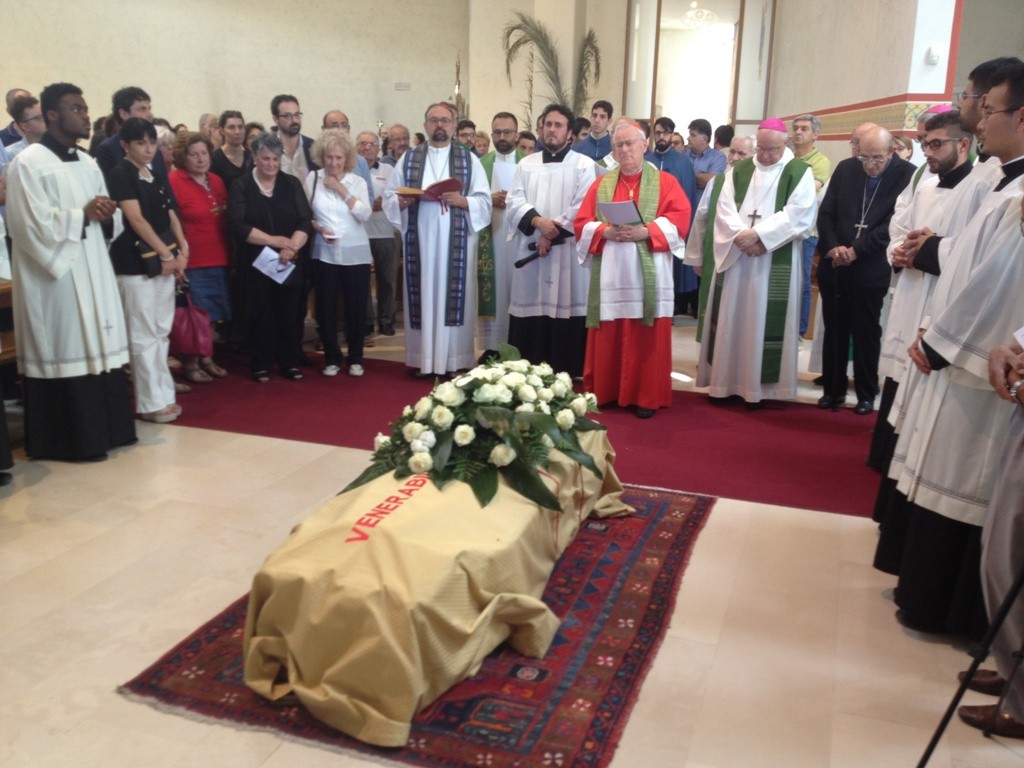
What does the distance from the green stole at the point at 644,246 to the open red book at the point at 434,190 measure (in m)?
1.11

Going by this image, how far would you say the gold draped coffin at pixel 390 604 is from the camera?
2486 millimetres

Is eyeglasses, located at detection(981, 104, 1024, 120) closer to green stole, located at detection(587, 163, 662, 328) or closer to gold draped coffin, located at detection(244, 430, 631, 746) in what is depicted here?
gold draped coffin, located at detection(244, 430, 631, 746)

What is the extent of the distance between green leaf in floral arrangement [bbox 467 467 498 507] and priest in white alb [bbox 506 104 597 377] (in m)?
3.33

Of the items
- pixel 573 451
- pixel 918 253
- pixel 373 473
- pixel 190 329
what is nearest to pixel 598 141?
pixel 190 329

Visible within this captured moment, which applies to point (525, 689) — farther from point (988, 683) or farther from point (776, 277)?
point (776, 277)

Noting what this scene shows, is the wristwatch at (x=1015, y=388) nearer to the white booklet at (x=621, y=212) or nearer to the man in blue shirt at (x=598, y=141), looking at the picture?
the white booklet at (x=621, y=212)

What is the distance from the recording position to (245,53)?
12891 mm

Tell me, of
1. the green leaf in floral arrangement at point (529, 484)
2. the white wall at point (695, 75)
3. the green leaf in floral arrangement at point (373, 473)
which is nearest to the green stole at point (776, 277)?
the green leaf in floral arrangement at point (529, 484)

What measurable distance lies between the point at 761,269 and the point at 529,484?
334cm

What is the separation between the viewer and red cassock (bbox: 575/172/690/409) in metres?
5.72

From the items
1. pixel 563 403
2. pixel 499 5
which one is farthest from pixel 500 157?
pixel 499 5

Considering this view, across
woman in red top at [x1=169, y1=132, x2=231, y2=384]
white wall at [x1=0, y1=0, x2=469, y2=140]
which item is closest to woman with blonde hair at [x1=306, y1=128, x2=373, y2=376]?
woman in red top at [x1=169, y1=132, x2=231, y2=384]

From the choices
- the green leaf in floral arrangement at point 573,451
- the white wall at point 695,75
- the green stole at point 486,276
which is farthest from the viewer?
the white wall at point 695,75

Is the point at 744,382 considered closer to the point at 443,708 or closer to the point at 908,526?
the point at 908,526
